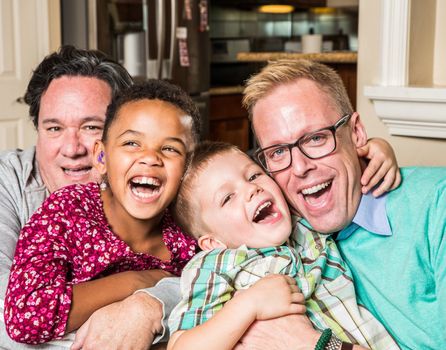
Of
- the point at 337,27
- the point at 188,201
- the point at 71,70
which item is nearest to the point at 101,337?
the point at 188,201

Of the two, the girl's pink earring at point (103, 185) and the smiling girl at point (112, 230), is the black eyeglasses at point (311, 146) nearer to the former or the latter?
the smiling girl at point (112, 230)

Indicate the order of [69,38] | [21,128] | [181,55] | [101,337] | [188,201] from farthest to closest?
[181,55], [69,38], [21,128], [188,201], [101,337]

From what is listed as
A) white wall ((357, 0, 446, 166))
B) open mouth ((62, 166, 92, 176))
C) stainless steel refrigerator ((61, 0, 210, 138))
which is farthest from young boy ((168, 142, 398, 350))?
stainless steel refrigerator ((61, 0, 210, 138))

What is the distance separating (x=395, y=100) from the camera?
2361 mm

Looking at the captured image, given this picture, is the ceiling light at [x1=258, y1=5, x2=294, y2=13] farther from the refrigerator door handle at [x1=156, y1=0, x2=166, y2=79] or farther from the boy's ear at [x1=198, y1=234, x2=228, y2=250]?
the boy's ear at [x1=198, y1=234, x2=228, y2=250]

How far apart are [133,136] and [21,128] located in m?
2.61

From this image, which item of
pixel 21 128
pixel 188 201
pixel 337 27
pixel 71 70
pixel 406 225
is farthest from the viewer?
pixel 337 27

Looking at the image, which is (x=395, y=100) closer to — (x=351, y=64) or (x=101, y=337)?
(x=101, y=337)

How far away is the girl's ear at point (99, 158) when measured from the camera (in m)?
1.70

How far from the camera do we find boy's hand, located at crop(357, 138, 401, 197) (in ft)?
5.25

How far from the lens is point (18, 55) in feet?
13.0

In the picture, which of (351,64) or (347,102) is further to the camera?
(351,64)

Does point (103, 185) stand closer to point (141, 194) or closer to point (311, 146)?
point (141, 194)

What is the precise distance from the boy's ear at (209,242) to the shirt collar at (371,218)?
0.32 metres
